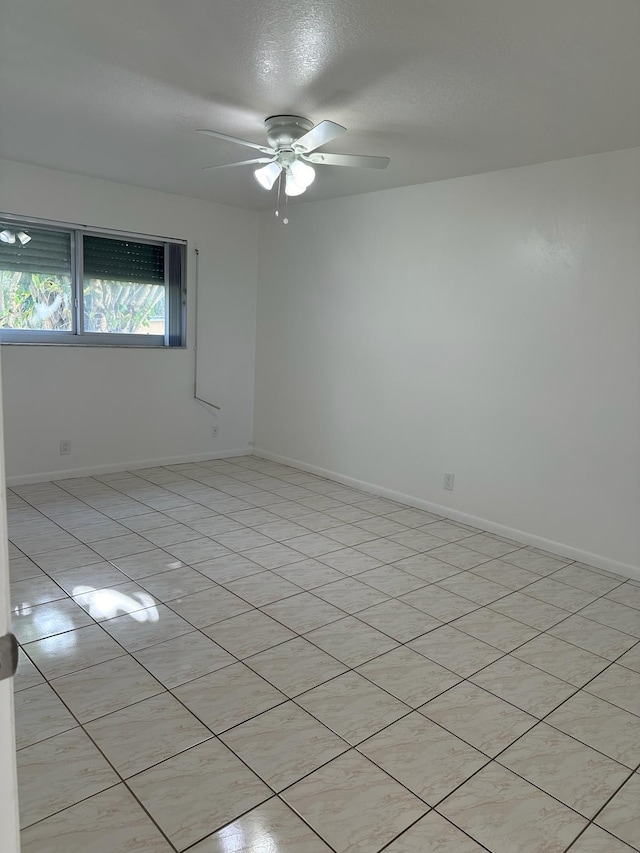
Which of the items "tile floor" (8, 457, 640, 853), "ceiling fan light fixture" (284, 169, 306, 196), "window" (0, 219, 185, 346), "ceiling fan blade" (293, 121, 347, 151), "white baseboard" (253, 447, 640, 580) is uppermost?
"ceiling fan blade" (293, 121, 347, 151)

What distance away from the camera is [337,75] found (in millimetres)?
2504

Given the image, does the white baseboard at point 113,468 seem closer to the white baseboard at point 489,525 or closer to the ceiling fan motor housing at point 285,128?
the white baseboard at point 489,525

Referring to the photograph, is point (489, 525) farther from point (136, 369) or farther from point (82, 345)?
point (82, 345)

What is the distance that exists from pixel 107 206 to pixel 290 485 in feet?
8.74

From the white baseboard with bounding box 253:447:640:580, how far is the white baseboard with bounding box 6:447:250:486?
0.66 meters

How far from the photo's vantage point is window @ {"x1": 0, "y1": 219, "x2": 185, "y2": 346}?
4.43m

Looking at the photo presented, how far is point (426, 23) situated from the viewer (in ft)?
6.71

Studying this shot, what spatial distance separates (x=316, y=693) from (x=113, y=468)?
345 cm

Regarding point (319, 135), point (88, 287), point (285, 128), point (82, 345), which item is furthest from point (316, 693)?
point (88, 287)

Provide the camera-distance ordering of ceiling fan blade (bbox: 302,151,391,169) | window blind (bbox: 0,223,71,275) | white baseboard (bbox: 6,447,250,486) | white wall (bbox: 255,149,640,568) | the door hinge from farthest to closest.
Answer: white baseboard (bbox: 6,447,250,486)
window blind (bbox: 0,223,71,275)
white wall (bbox: 255,149,640,568)
ceiling fan blade (bbox: 302,151,391,169)
the door hinge

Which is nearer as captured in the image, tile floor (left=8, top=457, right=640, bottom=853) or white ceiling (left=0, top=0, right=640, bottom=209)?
tile floor (left=8, top=457, right=640, bottom=853)

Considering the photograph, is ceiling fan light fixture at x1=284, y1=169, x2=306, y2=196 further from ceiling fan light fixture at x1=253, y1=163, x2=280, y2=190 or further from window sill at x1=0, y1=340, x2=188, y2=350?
window sill at x1=0, y1=340, x2=188, y2=350

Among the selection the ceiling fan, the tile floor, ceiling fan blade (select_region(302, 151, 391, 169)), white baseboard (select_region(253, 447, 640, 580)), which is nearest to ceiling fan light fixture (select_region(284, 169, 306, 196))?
the ceiling fan

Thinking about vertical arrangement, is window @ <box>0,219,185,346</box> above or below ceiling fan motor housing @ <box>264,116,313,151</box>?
below
